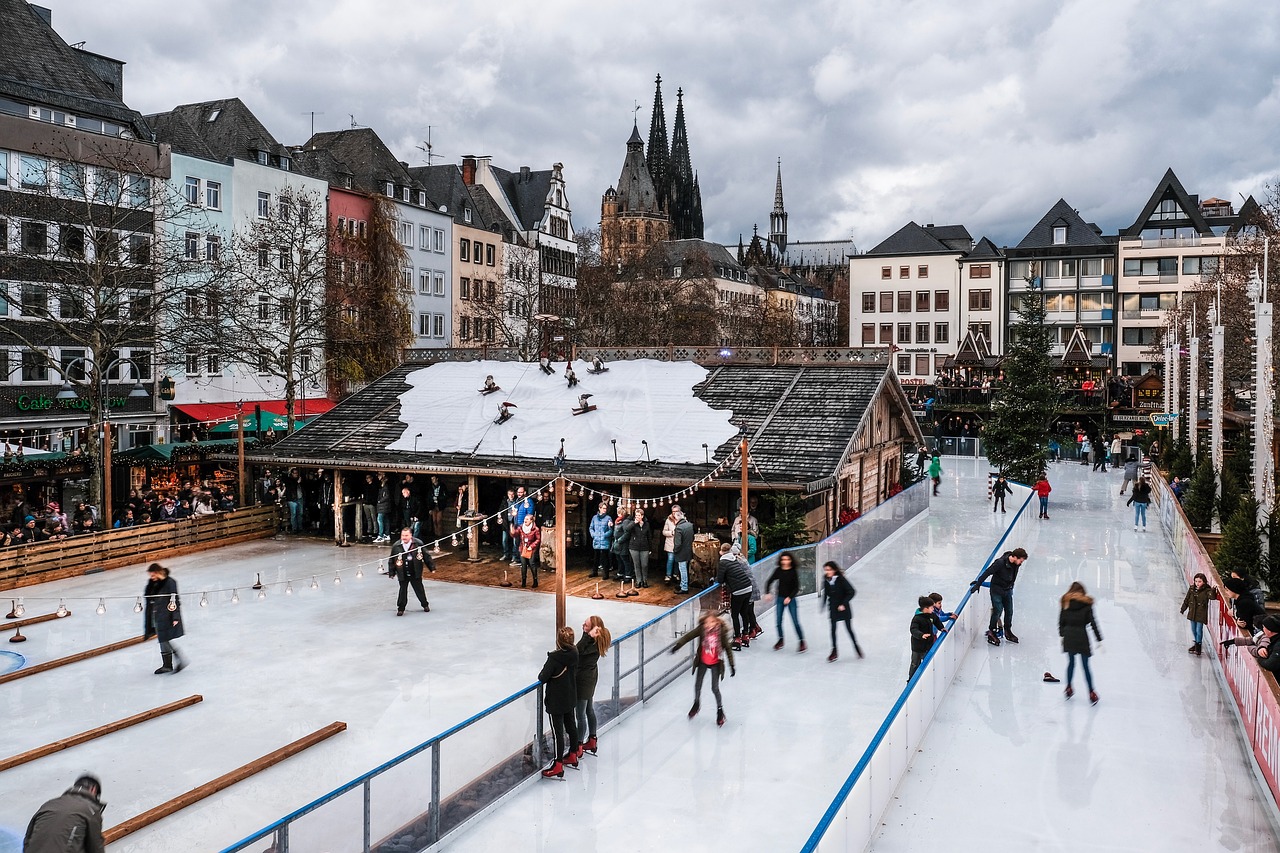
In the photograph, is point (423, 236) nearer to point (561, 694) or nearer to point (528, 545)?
point (528, 545)

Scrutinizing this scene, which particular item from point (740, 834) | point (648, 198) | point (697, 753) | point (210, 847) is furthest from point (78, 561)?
point (648, 198)

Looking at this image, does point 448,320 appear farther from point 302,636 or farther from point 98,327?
point 302,636

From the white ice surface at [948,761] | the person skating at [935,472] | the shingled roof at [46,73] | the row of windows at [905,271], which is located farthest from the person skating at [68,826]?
the row of windows at [905,271]

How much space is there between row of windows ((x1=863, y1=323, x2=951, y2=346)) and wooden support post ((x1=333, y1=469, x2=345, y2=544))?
175 ft

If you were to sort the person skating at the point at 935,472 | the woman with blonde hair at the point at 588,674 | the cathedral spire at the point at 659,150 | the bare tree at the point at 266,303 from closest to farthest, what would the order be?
the woman with blonde hair at the point at 588,674 → the person skating at the point at 935,472 → the bare tree at the point at 266,303 → the cathedral spire at the point at 659,150

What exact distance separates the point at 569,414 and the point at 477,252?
1523 inches

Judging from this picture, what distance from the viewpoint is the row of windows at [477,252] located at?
59.8 metres

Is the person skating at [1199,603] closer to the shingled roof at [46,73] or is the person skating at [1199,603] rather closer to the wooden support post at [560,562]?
the wooden support post at [560,562]

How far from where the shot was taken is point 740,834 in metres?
9.05

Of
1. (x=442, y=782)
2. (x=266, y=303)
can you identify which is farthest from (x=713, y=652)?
(x=266, y=303)

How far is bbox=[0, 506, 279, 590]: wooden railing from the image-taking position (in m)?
20.1

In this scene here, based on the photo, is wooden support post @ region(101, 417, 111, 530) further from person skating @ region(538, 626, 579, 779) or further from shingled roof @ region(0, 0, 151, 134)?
person skating @ region(538, 626, 579, 779)

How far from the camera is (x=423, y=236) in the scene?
55875mm

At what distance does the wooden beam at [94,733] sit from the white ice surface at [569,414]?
1140 cm
